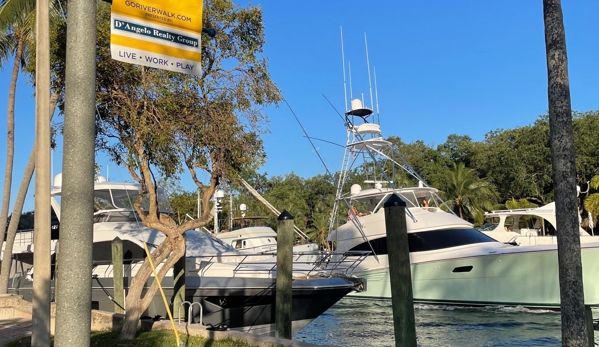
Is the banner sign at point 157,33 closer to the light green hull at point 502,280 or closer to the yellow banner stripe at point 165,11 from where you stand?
the yellow banner stripe at point 165,11

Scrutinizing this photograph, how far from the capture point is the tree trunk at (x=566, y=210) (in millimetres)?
4906

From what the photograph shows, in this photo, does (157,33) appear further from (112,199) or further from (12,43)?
(12,43)

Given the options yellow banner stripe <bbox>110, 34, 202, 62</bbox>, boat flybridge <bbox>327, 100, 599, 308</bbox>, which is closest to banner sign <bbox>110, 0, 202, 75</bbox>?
yellow banner stripe <bbox>110, 34, 202, 62</bbox>

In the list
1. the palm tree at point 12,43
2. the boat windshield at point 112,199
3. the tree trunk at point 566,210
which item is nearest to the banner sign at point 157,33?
the tree trunk at point 566,210

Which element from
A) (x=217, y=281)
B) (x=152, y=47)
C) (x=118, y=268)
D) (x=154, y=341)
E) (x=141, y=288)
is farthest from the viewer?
(x=217, y=281)

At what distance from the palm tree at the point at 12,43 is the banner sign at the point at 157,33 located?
404 inches

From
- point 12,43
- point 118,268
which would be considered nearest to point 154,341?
point 118,268

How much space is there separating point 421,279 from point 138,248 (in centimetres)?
994

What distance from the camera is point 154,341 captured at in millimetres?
8859

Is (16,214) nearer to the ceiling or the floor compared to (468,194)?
nearer to the floor

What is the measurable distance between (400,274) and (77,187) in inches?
189

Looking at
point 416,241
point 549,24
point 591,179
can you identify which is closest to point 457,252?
point 416,241

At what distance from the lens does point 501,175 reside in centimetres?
4678

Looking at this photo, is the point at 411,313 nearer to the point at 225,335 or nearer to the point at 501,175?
the point at 225,335
